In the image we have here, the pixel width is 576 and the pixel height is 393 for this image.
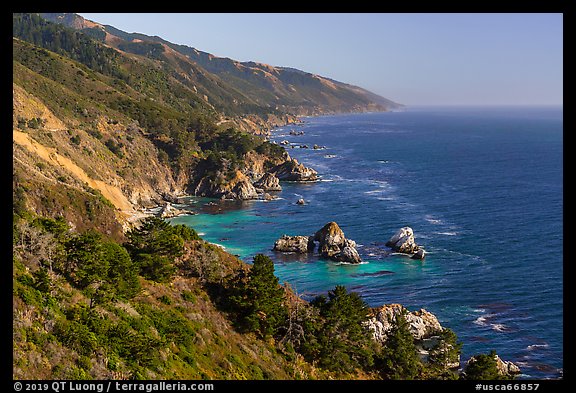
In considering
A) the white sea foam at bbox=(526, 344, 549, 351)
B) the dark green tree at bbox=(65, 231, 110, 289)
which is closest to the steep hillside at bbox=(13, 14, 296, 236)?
the dark green tree at bbox=(65, 231, 110, 289)

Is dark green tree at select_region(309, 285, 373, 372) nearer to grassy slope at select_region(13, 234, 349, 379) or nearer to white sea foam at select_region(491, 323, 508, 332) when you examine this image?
grassy slope at select_region(13, 234, 349, 379)

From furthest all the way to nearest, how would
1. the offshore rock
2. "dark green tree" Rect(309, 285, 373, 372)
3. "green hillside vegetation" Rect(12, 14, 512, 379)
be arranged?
the offshore rock → "dark green tree" Rect(309, 285, 373, 372) → "green hillside vegetation" Rect(12, 14, 512, 379)

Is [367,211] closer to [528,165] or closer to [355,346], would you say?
[355,346]

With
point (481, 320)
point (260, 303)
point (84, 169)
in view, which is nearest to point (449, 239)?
point (481, 320)

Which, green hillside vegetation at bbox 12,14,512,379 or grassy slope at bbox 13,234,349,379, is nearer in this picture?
grassy slope at bbox 13,234,349,379

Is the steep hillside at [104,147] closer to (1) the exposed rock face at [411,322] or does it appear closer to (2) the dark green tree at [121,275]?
(2) the dark green tree at [121,275]
